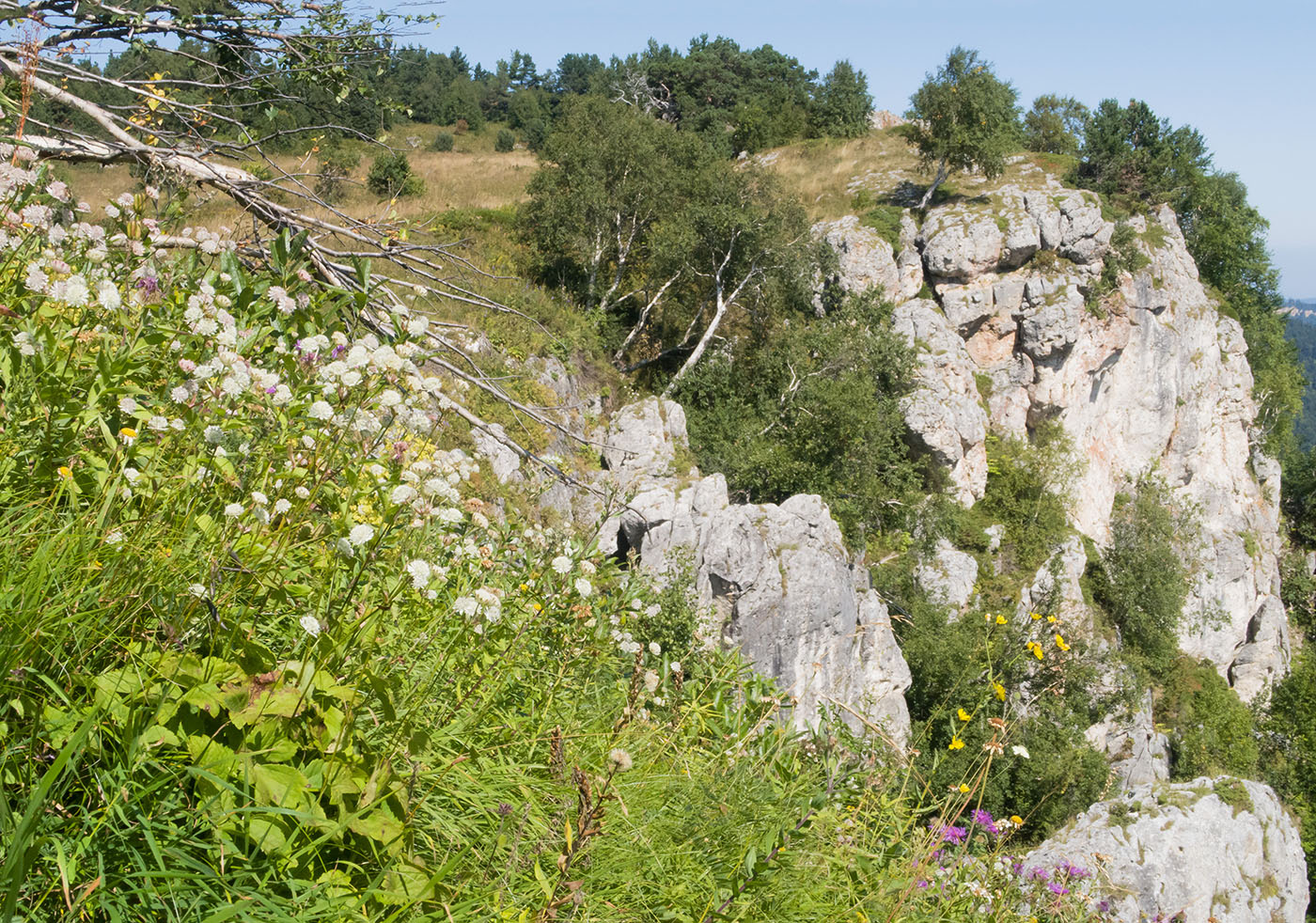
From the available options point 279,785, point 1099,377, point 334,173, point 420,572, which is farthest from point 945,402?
point 279,785

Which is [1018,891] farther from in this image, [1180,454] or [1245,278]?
[1245,278]

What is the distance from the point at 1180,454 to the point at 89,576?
40.4 m

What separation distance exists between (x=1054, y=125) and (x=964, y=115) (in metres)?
19.5

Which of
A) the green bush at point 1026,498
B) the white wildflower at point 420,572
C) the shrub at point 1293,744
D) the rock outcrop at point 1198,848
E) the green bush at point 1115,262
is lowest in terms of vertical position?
the shrub at point 1293,744

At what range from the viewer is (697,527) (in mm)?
16672

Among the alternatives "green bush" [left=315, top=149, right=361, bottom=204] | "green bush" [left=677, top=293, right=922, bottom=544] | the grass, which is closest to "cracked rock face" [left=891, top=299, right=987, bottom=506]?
"green bush" [left=677, top=293, right=922, bottom=544]

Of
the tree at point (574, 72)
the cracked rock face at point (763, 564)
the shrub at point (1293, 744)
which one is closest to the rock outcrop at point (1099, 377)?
the shrub at point (1293, 744)

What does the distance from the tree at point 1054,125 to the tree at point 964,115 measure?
490 inches

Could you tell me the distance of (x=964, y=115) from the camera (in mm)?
27484

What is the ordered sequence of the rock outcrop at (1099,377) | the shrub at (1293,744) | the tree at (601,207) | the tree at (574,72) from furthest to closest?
the tree at (574,72) < the shrub at (1293,744) < the rock outcrop at (1099,377) < the tree at (601,207)

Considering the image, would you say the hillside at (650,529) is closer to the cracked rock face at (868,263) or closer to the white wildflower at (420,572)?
the white wildflower at (420,572)

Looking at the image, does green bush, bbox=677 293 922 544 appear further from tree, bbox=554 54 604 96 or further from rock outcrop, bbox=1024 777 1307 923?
tree, bbox=554 54 604 96

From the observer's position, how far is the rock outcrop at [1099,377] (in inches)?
1023

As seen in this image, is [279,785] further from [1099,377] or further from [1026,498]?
[1099,377]
